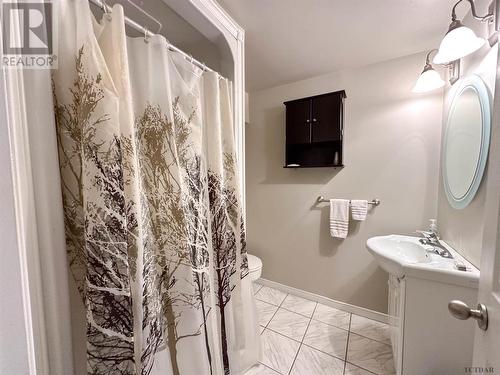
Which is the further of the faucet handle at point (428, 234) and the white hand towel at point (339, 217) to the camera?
the white hand towel at point (339, 217)

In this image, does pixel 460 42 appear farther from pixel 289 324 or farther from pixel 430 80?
pixel 289 324

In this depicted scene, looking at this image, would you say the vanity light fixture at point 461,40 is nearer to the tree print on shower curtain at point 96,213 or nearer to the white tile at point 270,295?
the tree print on shower curtain at point 96,213

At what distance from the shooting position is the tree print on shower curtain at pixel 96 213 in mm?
648

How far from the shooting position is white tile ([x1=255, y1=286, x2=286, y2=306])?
213 cm

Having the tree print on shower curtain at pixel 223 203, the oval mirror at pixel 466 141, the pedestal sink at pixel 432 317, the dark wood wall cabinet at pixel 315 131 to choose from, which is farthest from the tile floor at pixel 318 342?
the dark wood wall cabinet at pixel 315 131

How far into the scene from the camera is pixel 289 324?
1796 millimetres

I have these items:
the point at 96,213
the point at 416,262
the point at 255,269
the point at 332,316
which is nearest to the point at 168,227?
the point at 96,213

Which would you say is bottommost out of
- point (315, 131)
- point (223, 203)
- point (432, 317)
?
point (432, 317)

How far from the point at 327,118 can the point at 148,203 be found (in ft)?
5.35

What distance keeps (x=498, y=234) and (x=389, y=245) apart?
1034mm

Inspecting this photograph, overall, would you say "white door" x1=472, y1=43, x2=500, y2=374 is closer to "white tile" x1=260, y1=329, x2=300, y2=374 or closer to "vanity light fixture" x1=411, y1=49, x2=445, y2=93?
"vanity light fixture" x1=411, y1=49, x2=445, y2=93

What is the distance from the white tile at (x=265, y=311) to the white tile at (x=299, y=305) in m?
0.13

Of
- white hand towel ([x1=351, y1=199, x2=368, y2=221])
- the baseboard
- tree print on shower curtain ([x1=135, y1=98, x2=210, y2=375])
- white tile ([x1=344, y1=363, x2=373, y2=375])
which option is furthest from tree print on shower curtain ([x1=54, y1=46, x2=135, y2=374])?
the baseboard

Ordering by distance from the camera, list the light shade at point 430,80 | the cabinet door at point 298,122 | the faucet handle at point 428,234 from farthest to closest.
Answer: the cabinet door at point 298,122
the faucet handle at point 428,234
the light shade at point 430,80
